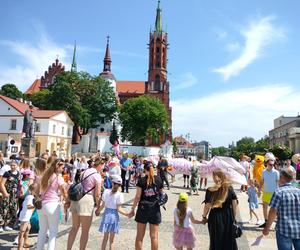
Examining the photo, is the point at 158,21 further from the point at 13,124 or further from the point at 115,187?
the point at 115,187

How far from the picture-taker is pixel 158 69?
8781 cm

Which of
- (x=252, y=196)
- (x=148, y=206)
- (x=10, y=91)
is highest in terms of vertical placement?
(x=10, y=91)

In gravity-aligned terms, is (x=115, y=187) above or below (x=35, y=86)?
below

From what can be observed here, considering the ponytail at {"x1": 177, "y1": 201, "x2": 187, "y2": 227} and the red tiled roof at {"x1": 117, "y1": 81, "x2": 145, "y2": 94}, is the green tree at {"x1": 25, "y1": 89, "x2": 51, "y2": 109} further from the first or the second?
the ponytail at {"x1": 177, "y1": 201, "x2": 187, "y2": 227}

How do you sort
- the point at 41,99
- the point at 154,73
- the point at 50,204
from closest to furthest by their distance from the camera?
the point at 50,204 → the point at 41,99 → the point at 154,73

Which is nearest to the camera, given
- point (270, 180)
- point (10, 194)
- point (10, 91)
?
point (10, 194)

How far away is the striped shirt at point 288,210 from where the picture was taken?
4281 mm

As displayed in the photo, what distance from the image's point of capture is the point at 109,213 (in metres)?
5.94

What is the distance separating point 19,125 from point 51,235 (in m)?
48.0

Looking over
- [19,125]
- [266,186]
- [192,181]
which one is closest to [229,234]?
[266,186]

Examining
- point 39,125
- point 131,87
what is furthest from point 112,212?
point 131,87

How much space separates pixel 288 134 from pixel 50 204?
383 feet

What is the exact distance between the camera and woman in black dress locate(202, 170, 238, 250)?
15.6ft

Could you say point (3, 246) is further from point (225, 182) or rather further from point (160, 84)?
point (160, 84)
